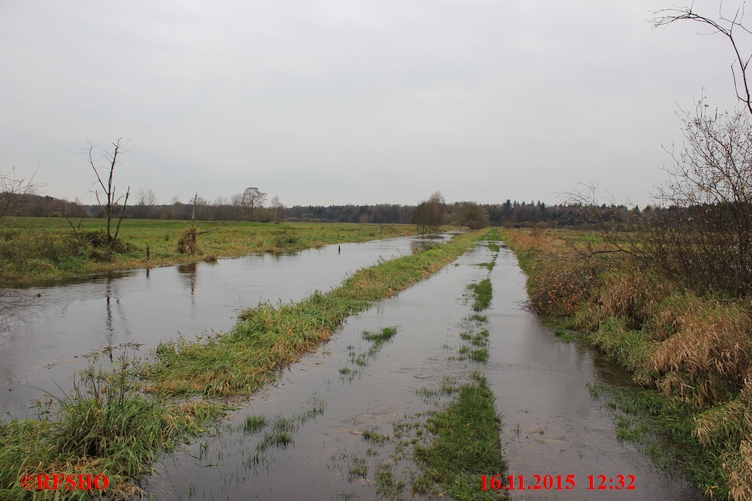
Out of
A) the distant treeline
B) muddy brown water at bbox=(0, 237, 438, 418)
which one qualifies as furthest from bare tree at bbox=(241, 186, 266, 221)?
muddy brown water at bbox=(0, 237, 438, 418)

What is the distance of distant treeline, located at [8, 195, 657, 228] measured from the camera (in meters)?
12.6

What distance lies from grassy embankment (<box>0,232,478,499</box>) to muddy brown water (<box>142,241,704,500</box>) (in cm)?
34

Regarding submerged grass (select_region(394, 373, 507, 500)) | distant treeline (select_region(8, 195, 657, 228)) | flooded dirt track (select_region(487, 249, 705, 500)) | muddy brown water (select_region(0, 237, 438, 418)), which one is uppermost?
distant treeline (select_region(8, 195, 657, 228))

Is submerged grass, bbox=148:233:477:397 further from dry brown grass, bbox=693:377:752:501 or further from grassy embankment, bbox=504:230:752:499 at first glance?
dry brown grass, bbox=693:377:752:501

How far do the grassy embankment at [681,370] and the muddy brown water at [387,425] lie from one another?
420 millimetres

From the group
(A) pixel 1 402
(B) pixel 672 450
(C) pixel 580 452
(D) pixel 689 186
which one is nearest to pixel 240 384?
(A) pixel 1 402

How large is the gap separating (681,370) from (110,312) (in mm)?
13677

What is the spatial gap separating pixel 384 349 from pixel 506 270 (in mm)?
17883

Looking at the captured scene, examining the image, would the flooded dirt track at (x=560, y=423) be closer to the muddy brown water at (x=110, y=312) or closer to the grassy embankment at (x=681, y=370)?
the grassy embankment at (x=681, y=370)

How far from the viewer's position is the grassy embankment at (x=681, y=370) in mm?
5180

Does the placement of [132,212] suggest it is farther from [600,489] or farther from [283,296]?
[600,489]

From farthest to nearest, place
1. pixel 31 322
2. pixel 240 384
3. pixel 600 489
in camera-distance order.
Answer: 1. pixel 31 322
2. pixel 240 384
3. pixel 600 489

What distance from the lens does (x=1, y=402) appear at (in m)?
6.42

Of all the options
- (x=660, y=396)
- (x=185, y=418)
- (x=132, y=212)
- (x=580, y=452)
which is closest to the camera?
(x=580, y=452)
